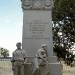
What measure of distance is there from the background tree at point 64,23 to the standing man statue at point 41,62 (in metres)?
14.5

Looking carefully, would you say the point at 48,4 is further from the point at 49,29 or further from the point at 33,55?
the point at 33,55

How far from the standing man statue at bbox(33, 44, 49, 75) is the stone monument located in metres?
0.86

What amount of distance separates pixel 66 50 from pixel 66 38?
1.15 metres

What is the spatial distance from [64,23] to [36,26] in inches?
553

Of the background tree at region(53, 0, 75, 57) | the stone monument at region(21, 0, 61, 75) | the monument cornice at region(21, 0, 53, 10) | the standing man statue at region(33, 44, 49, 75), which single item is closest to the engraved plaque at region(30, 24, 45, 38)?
the stone monument at region(21, 0, 61, 75)

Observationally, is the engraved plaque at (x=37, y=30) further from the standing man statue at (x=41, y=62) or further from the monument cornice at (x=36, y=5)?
the standing man statue at (x=41, y=62)

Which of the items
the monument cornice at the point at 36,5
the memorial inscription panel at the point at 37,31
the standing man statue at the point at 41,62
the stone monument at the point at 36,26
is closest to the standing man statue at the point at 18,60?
the standing man statue at the point at 41,62

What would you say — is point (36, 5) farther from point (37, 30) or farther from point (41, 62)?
point (41, 62)

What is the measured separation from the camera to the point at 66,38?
1192 inches

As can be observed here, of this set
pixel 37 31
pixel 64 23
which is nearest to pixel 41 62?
pixel 37 31

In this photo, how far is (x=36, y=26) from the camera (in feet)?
54.4

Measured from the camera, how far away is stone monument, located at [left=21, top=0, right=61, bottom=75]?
1652 centimetres

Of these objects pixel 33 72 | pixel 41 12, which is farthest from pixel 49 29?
pixel 33 72

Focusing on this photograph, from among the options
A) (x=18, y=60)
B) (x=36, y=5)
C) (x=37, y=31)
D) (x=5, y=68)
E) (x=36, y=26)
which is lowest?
(x=5, y=68)
